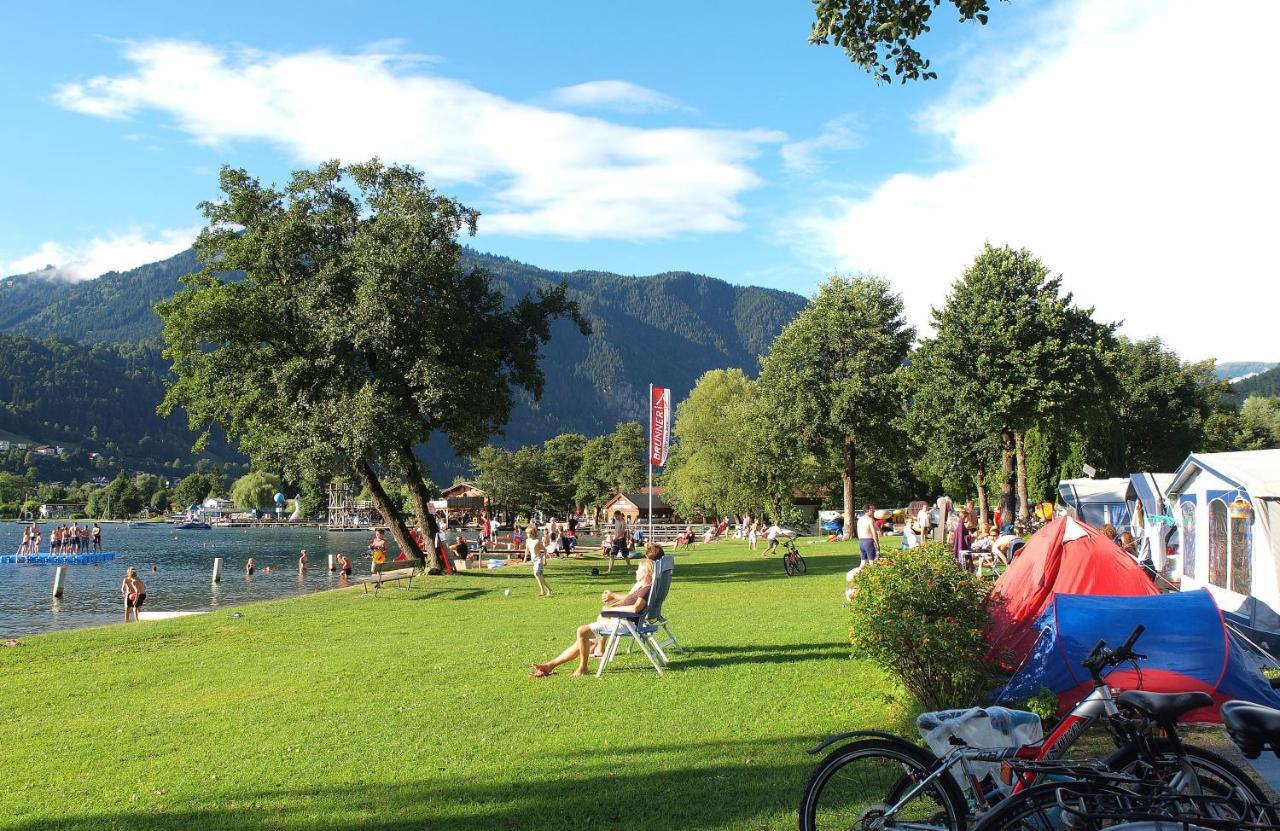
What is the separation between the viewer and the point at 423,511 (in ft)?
88.3

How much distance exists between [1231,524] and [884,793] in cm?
1118

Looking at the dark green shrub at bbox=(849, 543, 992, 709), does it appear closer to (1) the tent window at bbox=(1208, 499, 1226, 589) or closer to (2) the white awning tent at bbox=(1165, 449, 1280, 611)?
(2) the white awning tent at bbox=(1165, 449, 1280, 611)

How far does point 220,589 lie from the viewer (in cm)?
3206

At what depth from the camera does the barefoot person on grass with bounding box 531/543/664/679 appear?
9.61 m

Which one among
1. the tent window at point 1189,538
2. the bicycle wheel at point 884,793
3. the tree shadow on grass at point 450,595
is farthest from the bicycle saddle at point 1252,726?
the tree shadow on grass at point 450,595

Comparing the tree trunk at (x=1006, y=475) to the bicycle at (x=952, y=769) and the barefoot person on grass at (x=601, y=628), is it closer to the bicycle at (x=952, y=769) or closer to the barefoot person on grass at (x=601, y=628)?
the barefoot person on grass at (x=601, y=628)

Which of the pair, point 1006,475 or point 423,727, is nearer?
point 423,727

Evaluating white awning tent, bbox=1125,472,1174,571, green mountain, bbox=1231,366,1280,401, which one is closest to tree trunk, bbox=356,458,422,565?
white awning tent, bbox=1125,472,1174,571

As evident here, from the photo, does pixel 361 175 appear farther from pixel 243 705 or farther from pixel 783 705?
pixel 783 705

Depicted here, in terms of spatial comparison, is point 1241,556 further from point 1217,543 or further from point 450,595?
point 450,595

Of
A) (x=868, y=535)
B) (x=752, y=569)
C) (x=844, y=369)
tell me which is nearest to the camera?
(x=868, y=535)

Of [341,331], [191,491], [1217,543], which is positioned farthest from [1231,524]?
[191,491]

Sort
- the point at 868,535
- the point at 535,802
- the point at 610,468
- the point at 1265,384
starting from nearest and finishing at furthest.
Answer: the point at 535,802
the point at 868,535
the point at 610,468
the point at 1265,384

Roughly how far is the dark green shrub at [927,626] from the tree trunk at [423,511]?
1994 cm
